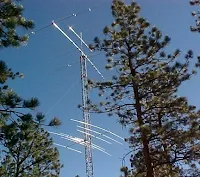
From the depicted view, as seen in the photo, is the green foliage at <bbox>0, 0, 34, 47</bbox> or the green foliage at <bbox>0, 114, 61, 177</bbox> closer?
the green foliage at <bbox>0, 0, 34, 47</bbox>

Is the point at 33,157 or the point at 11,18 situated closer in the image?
the point at 11,18

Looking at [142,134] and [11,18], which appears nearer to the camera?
[11,18]

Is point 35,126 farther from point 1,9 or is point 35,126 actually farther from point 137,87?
point 137,87

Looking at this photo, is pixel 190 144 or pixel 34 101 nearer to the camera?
pixel 34 101

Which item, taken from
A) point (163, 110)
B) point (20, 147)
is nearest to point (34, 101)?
point (163, 110)

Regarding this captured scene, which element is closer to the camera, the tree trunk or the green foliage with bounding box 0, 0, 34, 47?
the green foliage with bounding box 0, 0, 34, 47

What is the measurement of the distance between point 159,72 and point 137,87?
1351 millimetres

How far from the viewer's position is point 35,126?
8.55m

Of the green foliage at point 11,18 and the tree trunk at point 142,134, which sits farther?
the tree trunk at point 142,134

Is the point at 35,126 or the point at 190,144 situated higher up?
the point at 190,144

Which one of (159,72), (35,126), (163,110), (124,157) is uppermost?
(159,72)

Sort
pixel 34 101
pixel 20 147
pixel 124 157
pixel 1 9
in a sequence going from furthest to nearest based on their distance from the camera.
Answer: pixel 20 147, pixel 124 157, pixel 1 9, pixel 34 101

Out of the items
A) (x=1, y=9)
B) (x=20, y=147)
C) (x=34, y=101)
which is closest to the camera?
(x=34, y=101)

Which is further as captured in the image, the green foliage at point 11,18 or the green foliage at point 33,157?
the green foliage at point 33,157
